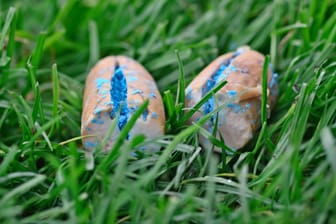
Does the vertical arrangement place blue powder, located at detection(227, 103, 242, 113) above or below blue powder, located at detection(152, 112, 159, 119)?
above

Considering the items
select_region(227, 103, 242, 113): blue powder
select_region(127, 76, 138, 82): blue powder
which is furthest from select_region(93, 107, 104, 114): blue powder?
select_region(227, 103, 242, 113): blue powder

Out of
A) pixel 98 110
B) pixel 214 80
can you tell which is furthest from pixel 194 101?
pixel 98 110

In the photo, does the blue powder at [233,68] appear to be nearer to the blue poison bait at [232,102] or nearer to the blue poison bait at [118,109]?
the blue poison bait at [232,102]

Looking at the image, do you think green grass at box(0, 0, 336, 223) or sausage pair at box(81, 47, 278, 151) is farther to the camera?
sausage pair at box(81, 47, 278, 151)

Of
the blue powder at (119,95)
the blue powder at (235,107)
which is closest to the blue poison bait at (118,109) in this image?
the blue powder at (119,95)

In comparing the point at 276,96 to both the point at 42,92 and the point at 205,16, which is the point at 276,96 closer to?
the point at 205,16

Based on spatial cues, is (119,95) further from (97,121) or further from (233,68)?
(233,68)

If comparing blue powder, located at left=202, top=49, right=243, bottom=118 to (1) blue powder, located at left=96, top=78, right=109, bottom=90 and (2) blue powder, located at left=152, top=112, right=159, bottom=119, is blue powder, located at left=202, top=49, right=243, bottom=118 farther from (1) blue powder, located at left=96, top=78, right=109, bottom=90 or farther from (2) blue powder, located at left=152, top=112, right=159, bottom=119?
(1) blue powder, located at left=96, top=78, right=109, bottom=90
